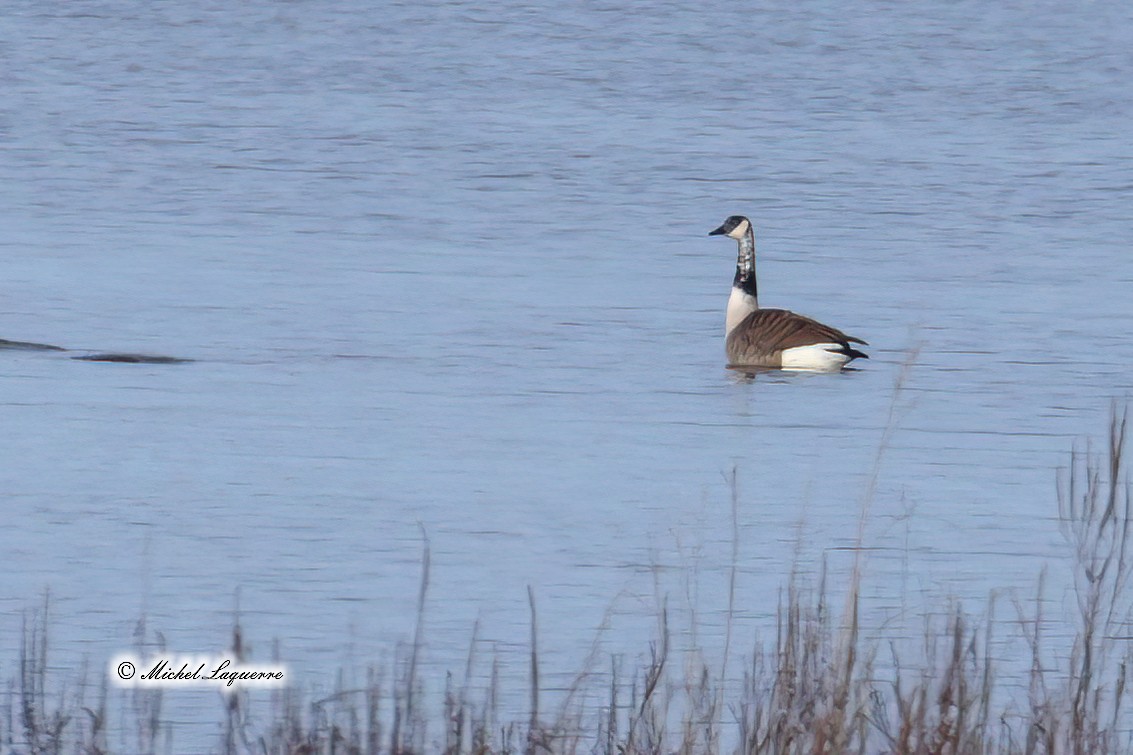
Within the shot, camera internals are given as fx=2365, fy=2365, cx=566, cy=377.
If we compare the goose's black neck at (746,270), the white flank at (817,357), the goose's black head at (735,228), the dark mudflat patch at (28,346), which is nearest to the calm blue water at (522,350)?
the white flank at (817,357)

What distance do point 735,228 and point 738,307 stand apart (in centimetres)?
130

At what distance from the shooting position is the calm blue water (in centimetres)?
751

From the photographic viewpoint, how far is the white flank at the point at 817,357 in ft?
41.8

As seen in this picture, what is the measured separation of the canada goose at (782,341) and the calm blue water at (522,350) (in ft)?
0.45

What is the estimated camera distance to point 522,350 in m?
13.0

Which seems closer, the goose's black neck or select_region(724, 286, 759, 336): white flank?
select_region(724, 286, 759, 336): white flank

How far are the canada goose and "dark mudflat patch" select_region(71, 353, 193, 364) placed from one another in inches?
121

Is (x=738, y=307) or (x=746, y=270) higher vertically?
(x=746, y=270)

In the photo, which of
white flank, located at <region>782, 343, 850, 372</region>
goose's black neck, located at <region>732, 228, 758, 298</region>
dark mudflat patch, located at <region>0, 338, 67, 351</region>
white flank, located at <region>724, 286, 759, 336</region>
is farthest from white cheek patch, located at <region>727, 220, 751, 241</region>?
dark mudflat patch, located at <region>0, 338, 67, 351</region>

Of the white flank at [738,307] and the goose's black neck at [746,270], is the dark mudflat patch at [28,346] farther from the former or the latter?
the goose's black neck at [746,270]

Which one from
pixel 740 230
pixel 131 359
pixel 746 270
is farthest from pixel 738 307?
pixel 131 359

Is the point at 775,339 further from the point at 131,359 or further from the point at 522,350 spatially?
the point at 131,359

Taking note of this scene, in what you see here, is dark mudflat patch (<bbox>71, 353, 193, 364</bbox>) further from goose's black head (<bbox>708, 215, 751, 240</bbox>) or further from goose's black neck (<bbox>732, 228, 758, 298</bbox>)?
goose's black head (<bbox>708, 215, 751, 240</bbox>)

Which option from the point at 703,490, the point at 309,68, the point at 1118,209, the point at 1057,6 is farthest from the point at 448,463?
the point at 1057,6
